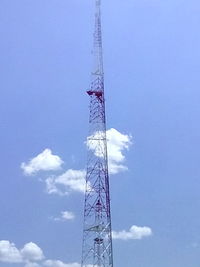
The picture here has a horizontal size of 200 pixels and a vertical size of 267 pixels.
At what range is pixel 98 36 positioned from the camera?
72438mm

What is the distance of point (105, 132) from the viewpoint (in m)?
72.9

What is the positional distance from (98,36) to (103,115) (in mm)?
9914

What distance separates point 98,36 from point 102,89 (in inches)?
261

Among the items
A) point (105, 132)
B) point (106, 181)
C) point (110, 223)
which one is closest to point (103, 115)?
point (105, 132)

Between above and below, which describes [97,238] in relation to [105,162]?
below

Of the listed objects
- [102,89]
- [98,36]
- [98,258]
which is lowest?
[98,258]

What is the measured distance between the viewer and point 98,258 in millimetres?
68938

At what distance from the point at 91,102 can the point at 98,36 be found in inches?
327

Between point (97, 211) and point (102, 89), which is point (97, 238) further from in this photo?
point (102, 89)

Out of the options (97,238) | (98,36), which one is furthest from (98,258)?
(98,36)

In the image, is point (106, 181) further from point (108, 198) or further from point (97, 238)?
point (97, 238)

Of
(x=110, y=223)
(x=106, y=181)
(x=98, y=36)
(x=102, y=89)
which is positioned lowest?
(x=110, y=223)

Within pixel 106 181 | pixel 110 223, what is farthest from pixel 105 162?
pixel 110 223

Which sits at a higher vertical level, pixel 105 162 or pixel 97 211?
pixel 105 162
